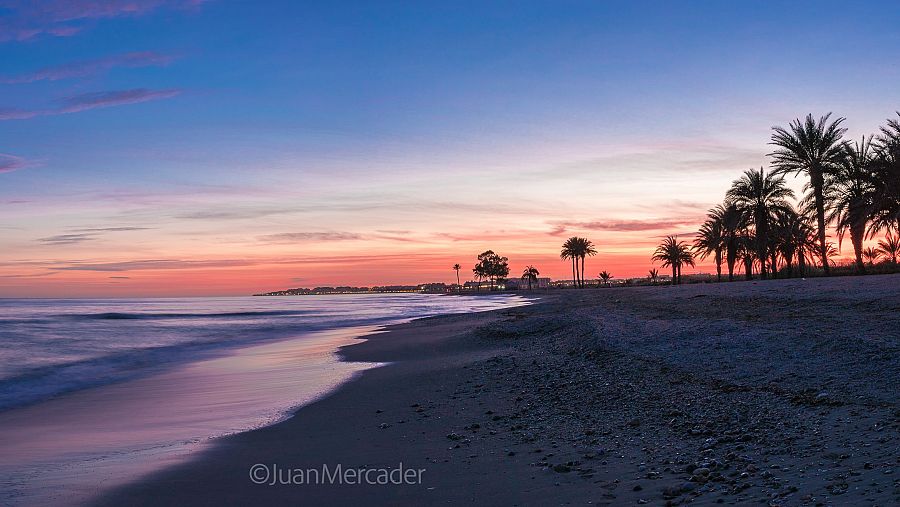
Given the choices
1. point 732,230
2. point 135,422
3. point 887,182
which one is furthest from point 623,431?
point 732,230

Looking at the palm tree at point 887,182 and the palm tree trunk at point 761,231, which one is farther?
the palm tree trunk at point 761,231

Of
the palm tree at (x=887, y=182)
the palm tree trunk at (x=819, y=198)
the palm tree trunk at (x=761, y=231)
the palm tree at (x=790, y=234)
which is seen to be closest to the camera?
the palm tree at (x=887, y=182)

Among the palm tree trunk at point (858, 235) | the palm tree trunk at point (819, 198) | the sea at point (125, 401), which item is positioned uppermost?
the palm tree trunk at point (819, 198)

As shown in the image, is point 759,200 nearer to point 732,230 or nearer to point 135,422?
point 732,230

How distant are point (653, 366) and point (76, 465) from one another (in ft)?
28.5

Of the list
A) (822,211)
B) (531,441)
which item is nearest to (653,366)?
(531,441)

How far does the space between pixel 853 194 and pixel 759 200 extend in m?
9.65

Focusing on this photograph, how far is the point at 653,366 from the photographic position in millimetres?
10516

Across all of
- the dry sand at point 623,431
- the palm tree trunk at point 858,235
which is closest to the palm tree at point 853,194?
the palm tree trunk at point 858,235

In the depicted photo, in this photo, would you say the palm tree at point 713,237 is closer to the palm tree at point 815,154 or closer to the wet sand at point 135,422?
the palm tree at point 815,154

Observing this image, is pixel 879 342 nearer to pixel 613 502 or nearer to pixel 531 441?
pixel 531 441

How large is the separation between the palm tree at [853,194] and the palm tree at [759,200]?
657cm

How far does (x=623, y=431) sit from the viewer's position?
22.5 ft

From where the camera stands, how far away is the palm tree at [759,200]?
168 feet
